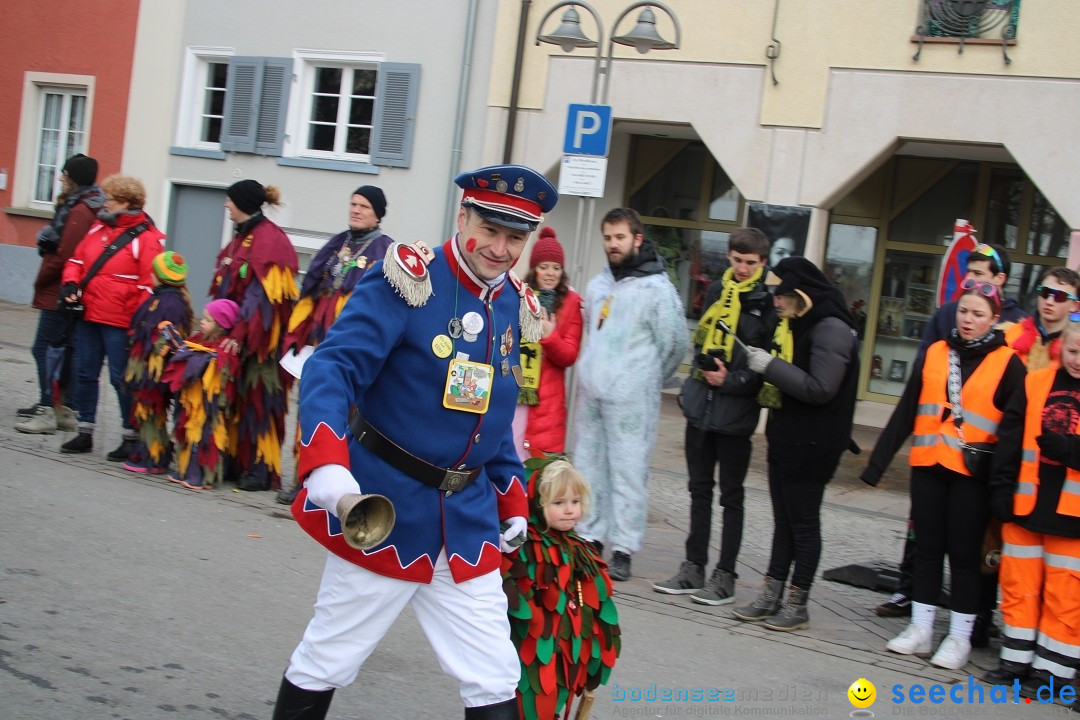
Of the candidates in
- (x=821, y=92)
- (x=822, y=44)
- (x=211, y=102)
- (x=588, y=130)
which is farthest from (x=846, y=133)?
(x=211, y=102)

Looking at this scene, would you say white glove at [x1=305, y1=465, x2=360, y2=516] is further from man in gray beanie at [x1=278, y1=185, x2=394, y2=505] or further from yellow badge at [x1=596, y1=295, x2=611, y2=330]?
man in gray beanie at [x1=278, y1=185, x2=394, y2=505]

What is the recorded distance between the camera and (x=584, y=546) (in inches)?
158

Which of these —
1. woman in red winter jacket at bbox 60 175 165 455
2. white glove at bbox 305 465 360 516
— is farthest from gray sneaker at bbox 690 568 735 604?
woman in red winter jacket at bbox 60 175 165 455

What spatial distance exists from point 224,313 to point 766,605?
3.94 meters

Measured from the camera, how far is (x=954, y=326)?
6570 millimetres

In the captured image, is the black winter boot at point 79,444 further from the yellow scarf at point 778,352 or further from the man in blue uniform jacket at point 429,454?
the man in blue uniform jacket at point 429,454

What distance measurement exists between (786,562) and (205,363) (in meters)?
3.97

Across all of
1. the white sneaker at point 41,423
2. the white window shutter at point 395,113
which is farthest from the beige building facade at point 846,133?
the white sneaker at point 41,423

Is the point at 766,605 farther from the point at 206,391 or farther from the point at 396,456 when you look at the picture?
the point at 206,391

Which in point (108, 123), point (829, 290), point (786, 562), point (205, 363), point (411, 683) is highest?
point (108, 123)

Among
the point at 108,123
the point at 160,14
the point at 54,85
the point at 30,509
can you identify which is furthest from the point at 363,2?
the point at 30,509

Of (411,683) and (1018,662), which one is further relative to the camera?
(1018,662)

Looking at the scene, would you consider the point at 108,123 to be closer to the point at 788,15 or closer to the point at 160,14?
the point at 160,14

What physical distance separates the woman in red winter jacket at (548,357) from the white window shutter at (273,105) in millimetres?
10181
